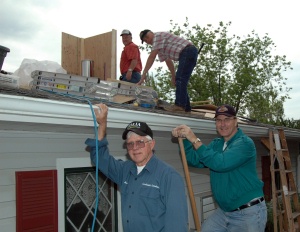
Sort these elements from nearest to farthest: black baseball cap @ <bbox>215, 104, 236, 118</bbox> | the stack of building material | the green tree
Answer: the stack of building material < black baseball cap @ <bbox>215, 104, 236, 118</bbox> < the green tree

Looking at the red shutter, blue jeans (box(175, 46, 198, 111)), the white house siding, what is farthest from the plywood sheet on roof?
the red shutter

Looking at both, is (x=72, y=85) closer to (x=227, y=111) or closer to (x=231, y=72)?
(x=227, y=111)

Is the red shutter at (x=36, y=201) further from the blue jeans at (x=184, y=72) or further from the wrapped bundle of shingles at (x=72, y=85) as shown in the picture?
the blue jeans at (x=184, y=72)

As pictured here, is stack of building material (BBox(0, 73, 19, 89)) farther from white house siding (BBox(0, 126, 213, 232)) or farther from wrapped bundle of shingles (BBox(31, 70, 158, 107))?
wrapped bundle of shingles (BBox(31, 70, 158, 107))

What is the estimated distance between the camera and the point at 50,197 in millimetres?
3865

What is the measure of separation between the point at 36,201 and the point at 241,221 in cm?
208

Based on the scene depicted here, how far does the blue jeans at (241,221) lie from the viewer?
3562mm

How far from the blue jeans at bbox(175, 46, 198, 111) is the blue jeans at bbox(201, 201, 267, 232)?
2257 millimetres

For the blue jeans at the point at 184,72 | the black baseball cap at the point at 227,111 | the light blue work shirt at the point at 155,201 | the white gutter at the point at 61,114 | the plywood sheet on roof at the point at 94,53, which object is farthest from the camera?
the plywood sheet on roof at the point at 94,53

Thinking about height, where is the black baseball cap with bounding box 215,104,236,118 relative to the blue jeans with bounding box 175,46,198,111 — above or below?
below

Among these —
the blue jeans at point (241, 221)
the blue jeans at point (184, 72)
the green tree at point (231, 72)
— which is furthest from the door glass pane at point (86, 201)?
the green tree at point (231, 72)

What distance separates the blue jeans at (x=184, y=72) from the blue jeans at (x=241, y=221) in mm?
2257

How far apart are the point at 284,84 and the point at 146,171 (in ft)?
104

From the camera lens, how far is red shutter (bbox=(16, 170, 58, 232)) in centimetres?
357
